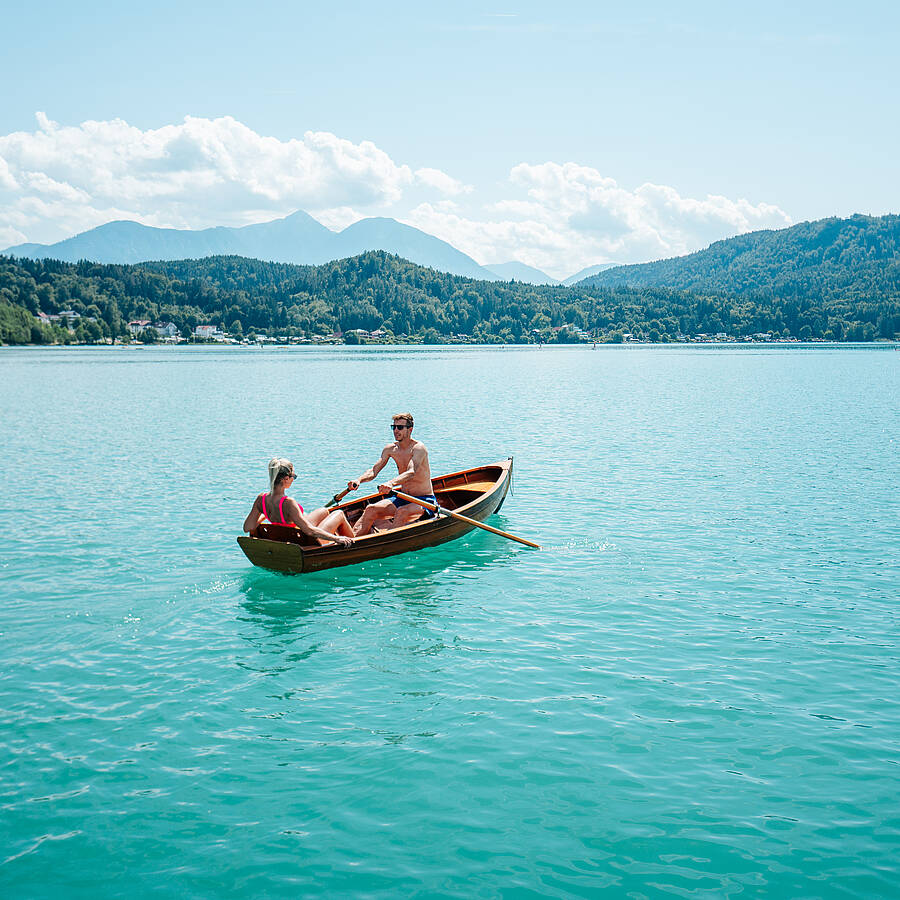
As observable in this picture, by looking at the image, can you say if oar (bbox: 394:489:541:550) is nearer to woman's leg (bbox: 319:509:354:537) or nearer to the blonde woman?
woman's leg (bbox: 319:509:354:537)

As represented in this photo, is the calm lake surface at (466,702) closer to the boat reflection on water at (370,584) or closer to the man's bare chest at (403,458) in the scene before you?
the boat reflection on water at (370,584)

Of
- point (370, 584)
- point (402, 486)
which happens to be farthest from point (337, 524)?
point (402, 486)

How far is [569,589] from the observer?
51.7ft

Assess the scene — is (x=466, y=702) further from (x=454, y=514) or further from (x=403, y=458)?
(x=403, y=458)

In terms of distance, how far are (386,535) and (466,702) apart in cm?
662

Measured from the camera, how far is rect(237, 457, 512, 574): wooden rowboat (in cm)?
1546

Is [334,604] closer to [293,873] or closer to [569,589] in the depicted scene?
[569,589]

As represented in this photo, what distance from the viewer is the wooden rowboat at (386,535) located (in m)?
15.5

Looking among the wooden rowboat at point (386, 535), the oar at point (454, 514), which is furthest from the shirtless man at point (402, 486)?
the wooden rowboat at point (386, 535)

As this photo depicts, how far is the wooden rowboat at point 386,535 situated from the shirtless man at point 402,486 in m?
0.38

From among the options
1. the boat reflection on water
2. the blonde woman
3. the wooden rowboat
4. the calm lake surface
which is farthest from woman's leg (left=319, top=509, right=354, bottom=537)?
the calm lake surface

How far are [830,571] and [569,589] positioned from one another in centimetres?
568

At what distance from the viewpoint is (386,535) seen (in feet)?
55.6

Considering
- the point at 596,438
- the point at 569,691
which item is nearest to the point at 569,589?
the point at 569,691
